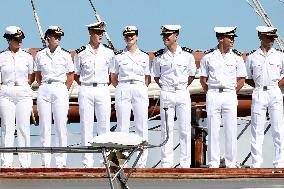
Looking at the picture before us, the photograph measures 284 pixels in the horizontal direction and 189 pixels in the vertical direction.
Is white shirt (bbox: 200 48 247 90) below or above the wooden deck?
above

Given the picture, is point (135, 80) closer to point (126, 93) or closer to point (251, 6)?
point (126, 93)

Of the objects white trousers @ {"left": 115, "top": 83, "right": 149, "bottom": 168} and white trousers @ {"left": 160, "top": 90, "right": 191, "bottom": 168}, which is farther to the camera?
white trousers @ {"left": 115, "top": 83, "right": 149, "bottom": 168}

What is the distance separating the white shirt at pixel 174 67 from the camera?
2023 centimetres

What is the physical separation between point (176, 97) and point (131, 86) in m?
0.71

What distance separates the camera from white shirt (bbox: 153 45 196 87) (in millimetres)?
20234

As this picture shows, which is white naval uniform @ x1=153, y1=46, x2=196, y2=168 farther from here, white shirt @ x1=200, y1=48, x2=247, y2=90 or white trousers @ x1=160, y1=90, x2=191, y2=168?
white shirt @ x1=200, y1=48, x2=247, y2=90

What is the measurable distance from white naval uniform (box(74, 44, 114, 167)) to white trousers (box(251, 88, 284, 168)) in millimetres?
2203

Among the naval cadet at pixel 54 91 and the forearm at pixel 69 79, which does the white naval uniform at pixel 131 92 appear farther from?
the naval cadet at pixel 54 91

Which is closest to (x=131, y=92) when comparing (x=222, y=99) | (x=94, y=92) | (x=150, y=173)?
(x=94, y=92)

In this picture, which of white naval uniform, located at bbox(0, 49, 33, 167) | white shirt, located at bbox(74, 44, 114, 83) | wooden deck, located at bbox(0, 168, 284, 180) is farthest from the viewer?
white shirt, located at bbox(74, 44, 114, 83)

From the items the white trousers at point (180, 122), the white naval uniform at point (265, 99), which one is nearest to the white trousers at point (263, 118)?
the white naval uniform at point (265, 99)

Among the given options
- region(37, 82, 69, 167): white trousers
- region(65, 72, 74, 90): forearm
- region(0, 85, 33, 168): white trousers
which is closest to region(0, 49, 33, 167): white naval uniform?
region(0, 85, 33, 168): white trousers

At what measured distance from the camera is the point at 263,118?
66.3 ft

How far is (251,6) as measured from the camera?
26.8m
